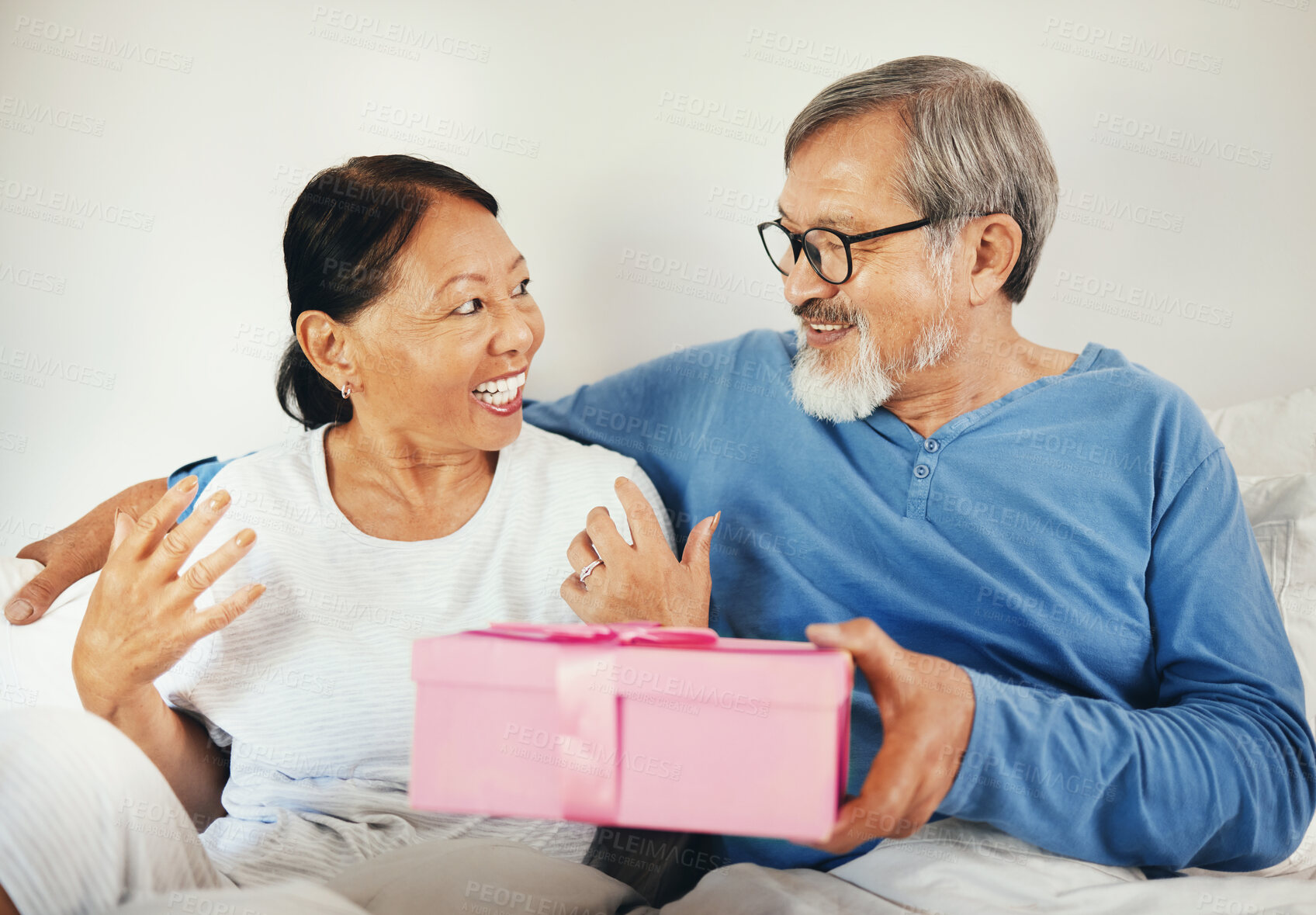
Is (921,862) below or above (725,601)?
below

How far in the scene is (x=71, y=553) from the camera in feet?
4.78

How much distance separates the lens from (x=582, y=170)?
1792 millimetres

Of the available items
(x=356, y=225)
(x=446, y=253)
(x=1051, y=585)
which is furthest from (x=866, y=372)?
(x=356, y=225)

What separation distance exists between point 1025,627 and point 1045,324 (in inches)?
30.2

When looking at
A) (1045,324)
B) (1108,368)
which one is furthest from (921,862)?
(1045,324)

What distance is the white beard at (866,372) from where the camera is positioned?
1.37 m

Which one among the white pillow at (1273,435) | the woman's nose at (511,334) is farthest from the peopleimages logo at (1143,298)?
the woman's nose at (511,334)

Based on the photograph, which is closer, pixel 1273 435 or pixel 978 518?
pixel 978 518

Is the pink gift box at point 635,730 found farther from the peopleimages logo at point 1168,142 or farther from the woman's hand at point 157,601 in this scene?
the peopleimages logo at point 1168,142

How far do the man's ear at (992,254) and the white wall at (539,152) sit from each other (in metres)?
0.45

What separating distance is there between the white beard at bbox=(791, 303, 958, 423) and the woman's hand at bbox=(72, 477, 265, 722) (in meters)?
0.83

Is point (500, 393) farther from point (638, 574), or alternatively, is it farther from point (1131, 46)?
point (1131, 46)

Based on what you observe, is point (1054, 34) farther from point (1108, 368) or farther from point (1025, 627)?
point (1025, 627)

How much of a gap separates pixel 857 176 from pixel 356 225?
719 mm
